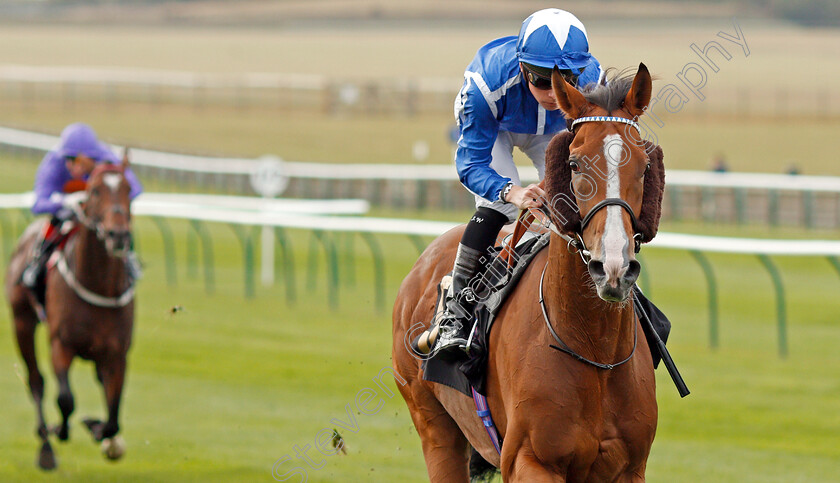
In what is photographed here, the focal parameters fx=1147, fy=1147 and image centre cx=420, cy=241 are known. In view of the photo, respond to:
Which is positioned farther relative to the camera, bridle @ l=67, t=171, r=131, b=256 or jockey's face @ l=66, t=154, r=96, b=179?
jockey's face @ l=66, t=154, r=96, b=179

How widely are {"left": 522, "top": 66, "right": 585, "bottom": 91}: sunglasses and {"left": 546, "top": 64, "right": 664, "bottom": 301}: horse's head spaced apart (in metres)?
0.38

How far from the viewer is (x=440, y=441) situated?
4480 mm

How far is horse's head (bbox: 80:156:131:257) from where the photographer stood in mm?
6617

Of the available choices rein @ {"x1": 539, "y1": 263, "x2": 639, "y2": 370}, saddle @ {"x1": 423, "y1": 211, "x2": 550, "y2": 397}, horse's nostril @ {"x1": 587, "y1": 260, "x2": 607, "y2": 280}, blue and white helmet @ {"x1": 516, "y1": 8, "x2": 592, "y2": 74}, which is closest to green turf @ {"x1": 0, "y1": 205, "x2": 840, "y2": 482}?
saddle @ {"x1": 423, "y1": 211, "x2": 550, "y2": 397}

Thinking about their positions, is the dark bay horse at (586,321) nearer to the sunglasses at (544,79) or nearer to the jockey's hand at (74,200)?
the sunglasses at (544,79)

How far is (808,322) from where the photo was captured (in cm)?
1105

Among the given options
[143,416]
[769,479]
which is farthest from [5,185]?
[769,479]

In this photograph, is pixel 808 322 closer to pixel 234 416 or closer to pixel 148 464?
pixel 234 416

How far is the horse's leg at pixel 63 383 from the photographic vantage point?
6688 mm

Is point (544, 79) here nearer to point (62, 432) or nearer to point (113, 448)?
point (113, 448)

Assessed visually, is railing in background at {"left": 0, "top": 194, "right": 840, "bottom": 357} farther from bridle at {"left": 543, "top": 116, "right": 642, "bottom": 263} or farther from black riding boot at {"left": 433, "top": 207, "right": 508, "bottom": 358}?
bridle at {"left": 543, "top": 116, "right": 642, "bottom": 263}

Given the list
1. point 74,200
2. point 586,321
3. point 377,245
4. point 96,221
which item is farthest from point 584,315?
point 377,245

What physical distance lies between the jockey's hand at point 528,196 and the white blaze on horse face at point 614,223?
0.35m

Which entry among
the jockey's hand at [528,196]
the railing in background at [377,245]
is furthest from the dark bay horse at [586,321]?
the railing in background at [377,245]
